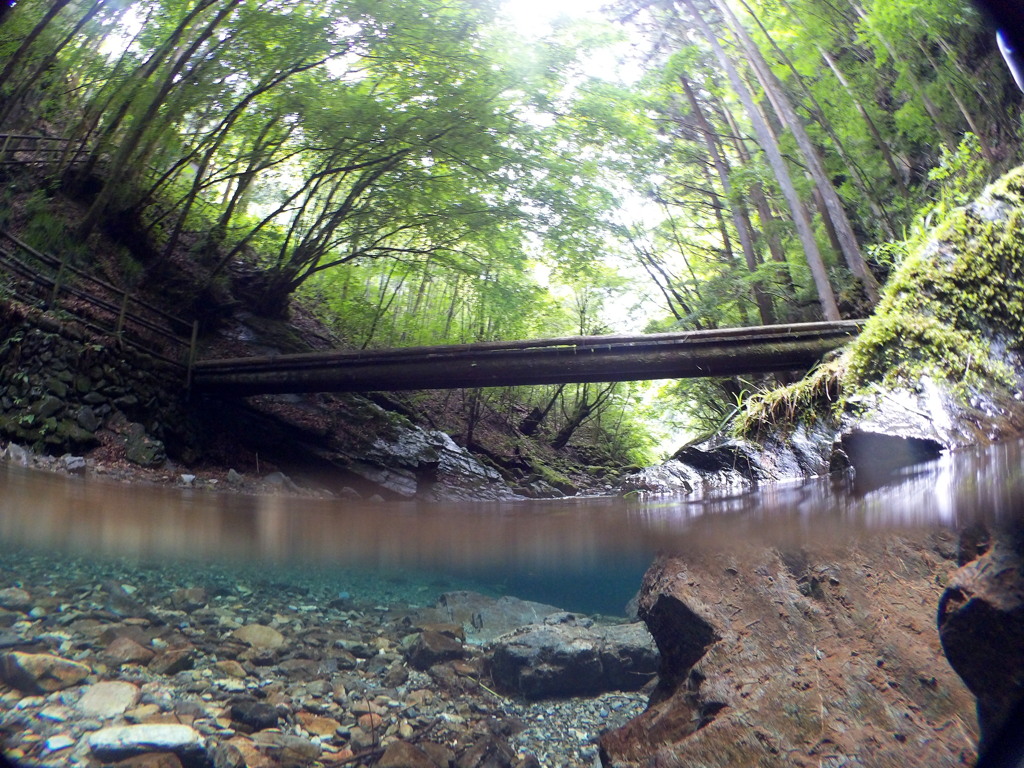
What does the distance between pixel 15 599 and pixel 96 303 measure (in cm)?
508

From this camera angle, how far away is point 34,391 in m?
4.43

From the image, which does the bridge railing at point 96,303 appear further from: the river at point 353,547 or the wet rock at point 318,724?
the wet rock at point 318,724

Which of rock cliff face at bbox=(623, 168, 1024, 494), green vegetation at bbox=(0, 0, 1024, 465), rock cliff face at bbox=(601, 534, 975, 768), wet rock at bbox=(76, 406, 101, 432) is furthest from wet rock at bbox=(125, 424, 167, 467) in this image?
rock cliff face at bbox=(601, 534, 975, 768)

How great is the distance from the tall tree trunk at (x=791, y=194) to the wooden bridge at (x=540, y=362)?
113 cm

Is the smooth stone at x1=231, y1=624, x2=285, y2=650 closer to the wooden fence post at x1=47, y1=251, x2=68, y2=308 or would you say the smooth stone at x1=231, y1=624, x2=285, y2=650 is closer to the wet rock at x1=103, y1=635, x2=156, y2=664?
the wet rock at x1=103, y1=635, x2=156, y2=664

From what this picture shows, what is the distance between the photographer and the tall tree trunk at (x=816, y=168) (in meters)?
6.20

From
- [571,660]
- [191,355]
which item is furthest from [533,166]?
[571,660]

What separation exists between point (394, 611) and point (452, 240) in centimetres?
697

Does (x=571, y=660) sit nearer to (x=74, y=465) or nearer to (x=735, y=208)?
(x=74, y=465)

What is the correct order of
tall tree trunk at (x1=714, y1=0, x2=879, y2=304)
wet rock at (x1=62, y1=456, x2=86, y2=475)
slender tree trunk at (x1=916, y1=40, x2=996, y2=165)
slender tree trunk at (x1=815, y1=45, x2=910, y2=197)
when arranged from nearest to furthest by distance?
slender tree trunk at (x1=916, y1=40, x2=996, y2=165) < wet rock at (x1=62, y1=456, x2=86, y2=475) < slender tree trunk at (x1=815, y1=45, x2=910, y2=197) < tall tree trunk at (x1=714, y1=0, x2=879, y2=304)

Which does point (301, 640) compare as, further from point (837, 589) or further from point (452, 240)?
point (452, 240)

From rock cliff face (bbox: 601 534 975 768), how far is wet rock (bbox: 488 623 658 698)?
0.16m

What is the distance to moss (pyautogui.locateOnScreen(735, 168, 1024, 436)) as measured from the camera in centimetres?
262

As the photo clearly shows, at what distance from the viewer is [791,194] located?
659 cm
